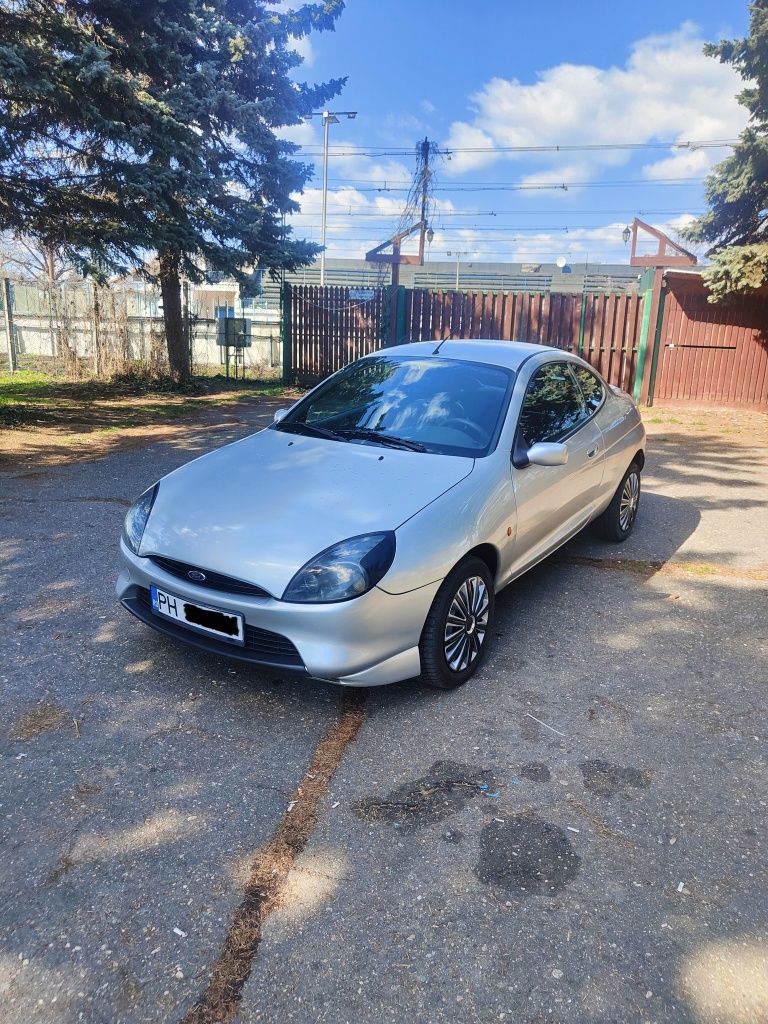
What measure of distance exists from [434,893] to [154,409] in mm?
11189

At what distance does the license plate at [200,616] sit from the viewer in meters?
2.96

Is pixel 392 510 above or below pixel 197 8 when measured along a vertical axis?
below

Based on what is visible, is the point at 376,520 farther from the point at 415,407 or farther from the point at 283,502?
the point at 415,407

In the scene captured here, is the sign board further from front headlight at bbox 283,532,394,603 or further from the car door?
front headlight at bbox 283,532,394,603

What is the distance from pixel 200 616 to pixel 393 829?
4.04 feet

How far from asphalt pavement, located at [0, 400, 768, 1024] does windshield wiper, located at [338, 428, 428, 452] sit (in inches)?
46.5

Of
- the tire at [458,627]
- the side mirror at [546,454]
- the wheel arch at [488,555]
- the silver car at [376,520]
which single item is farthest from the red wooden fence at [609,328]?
the tire at [458,627]

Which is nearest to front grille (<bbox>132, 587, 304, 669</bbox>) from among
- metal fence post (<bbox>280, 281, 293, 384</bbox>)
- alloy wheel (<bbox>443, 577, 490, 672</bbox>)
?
alloy wheel (<bbox>443, 577, 490, 672</bbox>)

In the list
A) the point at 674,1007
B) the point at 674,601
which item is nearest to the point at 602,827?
the point at 674,1007

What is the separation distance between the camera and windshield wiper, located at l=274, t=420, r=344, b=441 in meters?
4.07

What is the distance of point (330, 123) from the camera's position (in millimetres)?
27109

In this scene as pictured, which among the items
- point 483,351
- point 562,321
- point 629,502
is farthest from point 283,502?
point 562,321

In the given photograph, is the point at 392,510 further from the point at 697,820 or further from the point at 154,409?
the point at 154,409

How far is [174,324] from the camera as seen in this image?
14711mm
